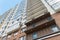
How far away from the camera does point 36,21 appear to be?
15.0 meters

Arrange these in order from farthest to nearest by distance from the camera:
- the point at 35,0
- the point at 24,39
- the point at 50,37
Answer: the point at 35,0, the point at 24,39, the point at 50,37

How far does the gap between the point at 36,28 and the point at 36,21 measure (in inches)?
58.2

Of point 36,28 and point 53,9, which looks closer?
point 36,28

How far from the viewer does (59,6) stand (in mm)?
15281

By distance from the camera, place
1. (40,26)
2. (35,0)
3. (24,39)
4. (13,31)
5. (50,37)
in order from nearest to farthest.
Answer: (50,37) < (40,26) < (24,39) < (13,31) < (35,0)

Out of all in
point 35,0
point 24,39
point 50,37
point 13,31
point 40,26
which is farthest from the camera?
point 35,0

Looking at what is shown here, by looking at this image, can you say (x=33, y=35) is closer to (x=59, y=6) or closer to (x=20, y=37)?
(x=20, y=37)

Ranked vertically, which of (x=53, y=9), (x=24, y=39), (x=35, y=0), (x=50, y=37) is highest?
(x=35, y=0)

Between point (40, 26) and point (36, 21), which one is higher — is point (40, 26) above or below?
below

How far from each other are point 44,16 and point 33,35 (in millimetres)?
2533

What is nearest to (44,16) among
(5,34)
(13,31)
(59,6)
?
(59,6)

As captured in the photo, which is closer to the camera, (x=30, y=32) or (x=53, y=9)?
(x=30, y=32)

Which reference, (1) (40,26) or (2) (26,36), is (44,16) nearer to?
(1) (40,26)

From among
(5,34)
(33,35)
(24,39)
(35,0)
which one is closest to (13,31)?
(5,34)
